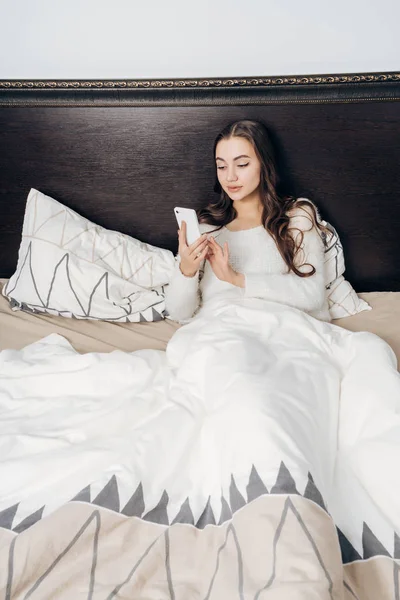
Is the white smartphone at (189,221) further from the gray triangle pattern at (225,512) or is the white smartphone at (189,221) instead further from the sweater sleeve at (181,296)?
the gray triangle pattern at (225,512)

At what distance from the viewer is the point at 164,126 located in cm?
151

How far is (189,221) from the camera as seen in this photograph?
1.27 meters

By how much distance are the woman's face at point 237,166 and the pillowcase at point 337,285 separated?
28 centimetres

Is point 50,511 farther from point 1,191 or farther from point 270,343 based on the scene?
point 1,191

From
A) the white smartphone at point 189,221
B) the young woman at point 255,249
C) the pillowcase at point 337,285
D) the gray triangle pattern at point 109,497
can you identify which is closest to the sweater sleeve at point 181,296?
the young woman at point 255,249

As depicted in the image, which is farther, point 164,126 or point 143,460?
point 164,126

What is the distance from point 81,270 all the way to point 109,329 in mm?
199

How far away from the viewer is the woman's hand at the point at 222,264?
50.3 inches

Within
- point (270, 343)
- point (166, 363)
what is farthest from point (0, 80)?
point (270, 343)

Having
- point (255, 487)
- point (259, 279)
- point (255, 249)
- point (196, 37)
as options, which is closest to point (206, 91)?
point (196, 37)

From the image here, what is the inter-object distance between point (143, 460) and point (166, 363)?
1.09 feet

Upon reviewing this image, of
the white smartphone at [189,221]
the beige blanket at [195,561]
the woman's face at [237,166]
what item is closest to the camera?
the beige blanket at [195,561]

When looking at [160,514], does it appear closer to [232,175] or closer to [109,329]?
[109,329]

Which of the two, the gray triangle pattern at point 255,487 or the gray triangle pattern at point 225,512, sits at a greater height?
the gray triangle pattern at point 255,487
